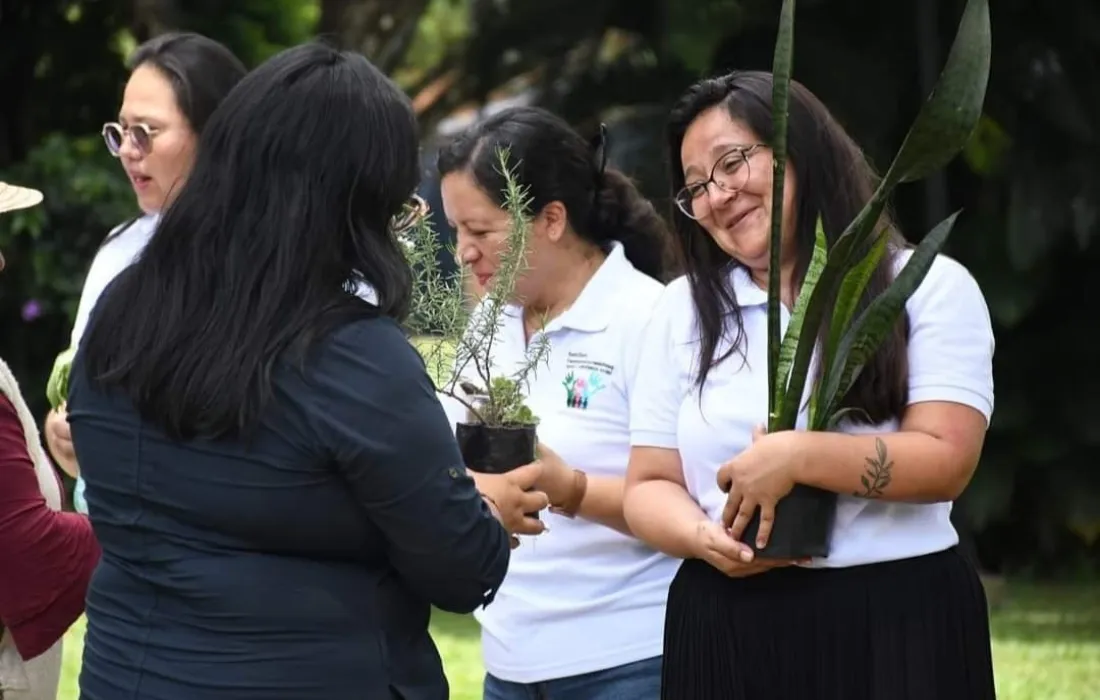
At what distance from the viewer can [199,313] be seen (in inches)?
88.3

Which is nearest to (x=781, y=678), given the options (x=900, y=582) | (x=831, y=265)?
(x=900, y=582)

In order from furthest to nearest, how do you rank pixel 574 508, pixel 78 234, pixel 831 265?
pixel 78 234, pixel 574 508, pixel 831 265

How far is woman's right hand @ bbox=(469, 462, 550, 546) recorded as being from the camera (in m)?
2.62

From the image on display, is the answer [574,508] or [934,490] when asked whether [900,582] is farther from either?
[574,508]

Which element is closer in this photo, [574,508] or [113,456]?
[113,456]

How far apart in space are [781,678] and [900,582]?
9.7 inches

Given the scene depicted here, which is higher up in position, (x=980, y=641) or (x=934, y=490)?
(x=934, y=490)

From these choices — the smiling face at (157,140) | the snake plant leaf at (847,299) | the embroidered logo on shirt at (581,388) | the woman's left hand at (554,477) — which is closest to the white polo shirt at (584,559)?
the embroidered logo on shirt at (581,388)

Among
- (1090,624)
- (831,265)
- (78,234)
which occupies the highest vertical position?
(831,265)

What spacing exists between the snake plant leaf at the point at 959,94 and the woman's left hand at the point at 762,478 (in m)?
0.43

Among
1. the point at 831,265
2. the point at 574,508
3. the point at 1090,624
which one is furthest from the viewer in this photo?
the point at 1090,624

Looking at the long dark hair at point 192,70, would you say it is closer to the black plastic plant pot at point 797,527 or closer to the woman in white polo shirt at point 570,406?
the woman in white polo shirt at point 570,406

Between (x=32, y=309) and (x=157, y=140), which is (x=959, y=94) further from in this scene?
(x=32, y=309)

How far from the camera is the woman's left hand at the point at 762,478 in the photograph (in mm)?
2578
